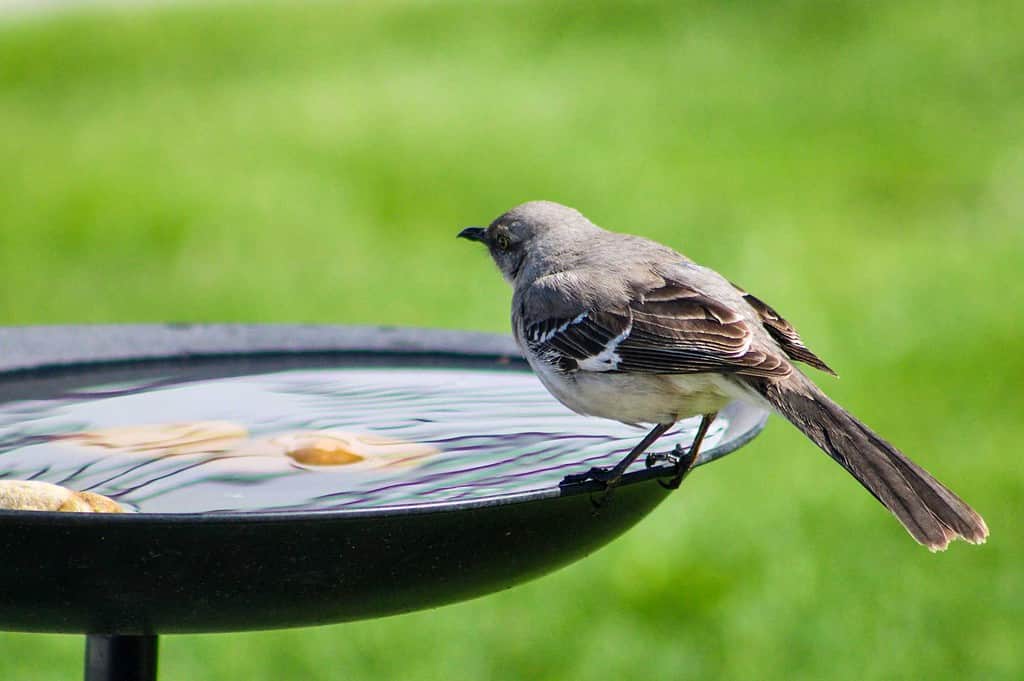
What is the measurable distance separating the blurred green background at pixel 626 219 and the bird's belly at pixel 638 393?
2.31m

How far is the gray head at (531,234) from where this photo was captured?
4352 millimetres

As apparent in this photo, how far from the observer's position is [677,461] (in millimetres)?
3480

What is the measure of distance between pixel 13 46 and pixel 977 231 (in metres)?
11.8

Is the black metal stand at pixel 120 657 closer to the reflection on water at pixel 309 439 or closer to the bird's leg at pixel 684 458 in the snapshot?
the reflection on water at pixel 309 439

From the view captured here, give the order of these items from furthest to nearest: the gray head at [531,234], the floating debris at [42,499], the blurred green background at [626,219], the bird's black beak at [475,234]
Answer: the blurred green background at [626,219] < the bird's black beak at [475,234] < the gray head at [531,234] < the floating debris at [42,499]

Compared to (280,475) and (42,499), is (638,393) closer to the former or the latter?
(280,475)

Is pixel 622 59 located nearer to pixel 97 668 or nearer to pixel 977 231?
pixel 977 231

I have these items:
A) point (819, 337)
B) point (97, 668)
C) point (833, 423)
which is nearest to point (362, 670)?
point (97, 668)

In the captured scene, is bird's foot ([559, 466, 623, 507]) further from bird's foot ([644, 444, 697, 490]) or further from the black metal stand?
the black metal stand

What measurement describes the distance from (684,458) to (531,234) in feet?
4.04

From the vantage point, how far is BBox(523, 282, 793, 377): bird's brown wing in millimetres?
3602

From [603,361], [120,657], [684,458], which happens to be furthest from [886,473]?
[120,657]

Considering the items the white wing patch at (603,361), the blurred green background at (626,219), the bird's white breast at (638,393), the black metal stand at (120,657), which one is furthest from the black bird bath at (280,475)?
the blurred green background at (626,219)

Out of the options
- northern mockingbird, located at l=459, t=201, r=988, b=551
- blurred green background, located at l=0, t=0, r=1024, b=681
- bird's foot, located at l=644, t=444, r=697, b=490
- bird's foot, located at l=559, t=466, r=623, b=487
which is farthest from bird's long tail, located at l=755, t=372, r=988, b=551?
blurred green background, located at l=0, t=0, r=1024, b=681
